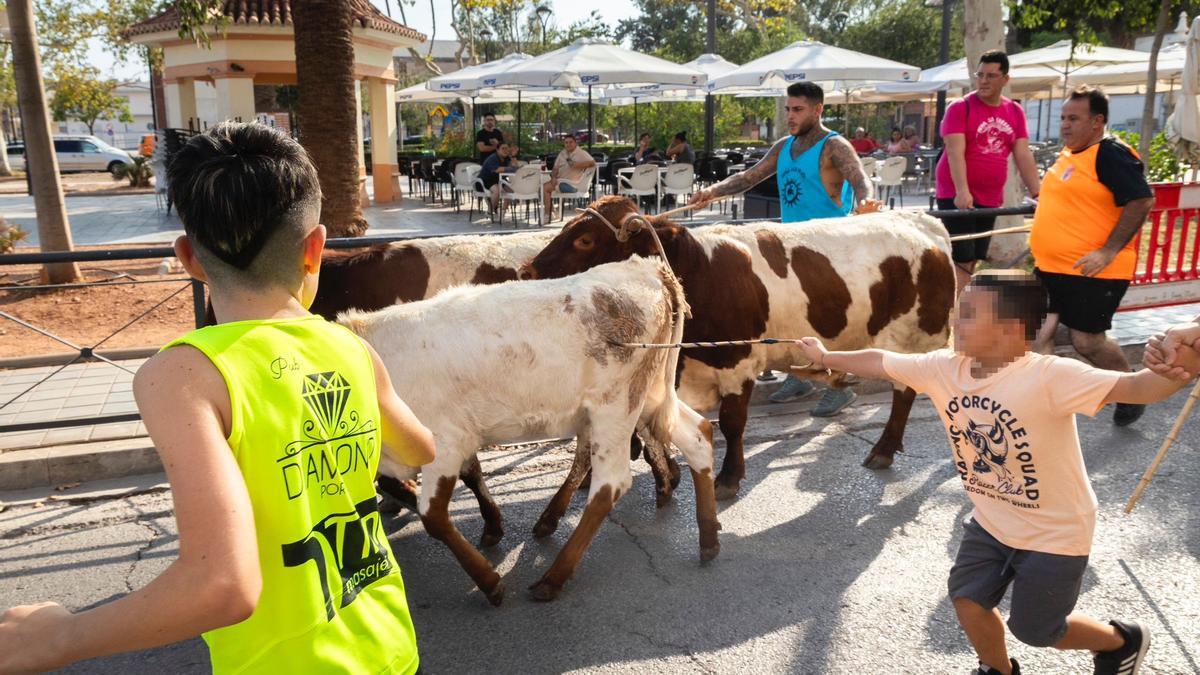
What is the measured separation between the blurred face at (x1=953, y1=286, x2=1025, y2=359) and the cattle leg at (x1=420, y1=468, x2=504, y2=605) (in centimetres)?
210

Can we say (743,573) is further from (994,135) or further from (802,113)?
(994,135)

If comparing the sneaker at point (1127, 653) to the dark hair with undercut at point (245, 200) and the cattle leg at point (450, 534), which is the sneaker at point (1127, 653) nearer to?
the cattle leg at point (450, 534)

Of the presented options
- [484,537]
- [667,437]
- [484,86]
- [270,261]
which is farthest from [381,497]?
[484,86]

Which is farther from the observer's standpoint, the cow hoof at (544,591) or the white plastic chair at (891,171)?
the white plastic chair at (891,171)

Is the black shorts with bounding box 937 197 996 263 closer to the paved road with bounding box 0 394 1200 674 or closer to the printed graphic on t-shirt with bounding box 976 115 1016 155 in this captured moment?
the printed graphic on t-shirt with bounding box 976 115 1016 155

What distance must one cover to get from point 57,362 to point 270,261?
715cm

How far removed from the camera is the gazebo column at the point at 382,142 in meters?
21.2

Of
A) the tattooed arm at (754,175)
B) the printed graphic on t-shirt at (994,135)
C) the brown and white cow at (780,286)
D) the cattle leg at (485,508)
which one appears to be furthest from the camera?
the printed graphic on t-shirt at (994,135)

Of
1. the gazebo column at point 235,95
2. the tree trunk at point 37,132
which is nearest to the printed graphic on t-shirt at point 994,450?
the tree trunk at point 37,132

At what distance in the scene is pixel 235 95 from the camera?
19438 mm

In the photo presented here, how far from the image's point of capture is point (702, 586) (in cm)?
414

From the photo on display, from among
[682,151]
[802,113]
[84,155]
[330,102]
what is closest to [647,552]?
[802,113]

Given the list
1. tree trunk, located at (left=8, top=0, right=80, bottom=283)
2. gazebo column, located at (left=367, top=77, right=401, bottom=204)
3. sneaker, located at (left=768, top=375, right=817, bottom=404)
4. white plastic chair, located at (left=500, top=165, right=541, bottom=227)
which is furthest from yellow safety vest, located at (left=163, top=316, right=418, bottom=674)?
gazebo column, located at (left=367, top=77, right=401, bottom=204)

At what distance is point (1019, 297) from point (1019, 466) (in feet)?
1.71
